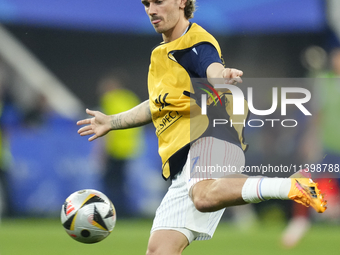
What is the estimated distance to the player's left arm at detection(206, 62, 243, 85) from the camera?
292 centimetres

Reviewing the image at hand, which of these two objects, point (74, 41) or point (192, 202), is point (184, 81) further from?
point (74, 41)

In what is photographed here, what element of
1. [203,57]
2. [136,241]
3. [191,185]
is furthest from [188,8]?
[136,241]

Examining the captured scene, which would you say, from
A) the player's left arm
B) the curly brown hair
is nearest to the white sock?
the player's left arm

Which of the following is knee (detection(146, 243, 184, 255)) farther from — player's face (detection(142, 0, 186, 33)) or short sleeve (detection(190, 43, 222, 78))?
player's face (detection(142, 0, 186, 33))

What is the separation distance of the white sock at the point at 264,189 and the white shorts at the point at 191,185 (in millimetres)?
359

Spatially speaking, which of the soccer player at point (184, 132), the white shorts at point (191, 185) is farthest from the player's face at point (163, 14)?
the white shorts at point (191, 185)

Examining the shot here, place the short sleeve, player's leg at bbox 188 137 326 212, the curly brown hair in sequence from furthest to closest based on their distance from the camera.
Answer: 1. the curly brown hair
2. the short sleeve
3. player's leg at bbox 188 137 326 212

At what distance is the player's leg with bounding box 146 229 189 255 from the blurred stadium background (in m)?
4.14

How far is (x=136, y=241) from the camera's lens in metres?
6.56

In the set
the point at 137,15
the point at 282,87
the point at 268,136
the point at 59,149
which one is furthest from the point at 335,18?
the point at 59,149

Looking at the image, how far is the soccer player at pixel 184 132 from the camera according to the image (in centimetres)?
336

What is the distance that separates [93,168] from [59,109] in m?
1.26

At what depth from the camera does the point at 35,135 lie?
8.51 metres

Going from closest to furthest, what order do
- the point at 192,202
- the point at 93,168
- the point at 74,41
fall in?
the point at 192,202 < the point at 93,168 < the point at 74,41
